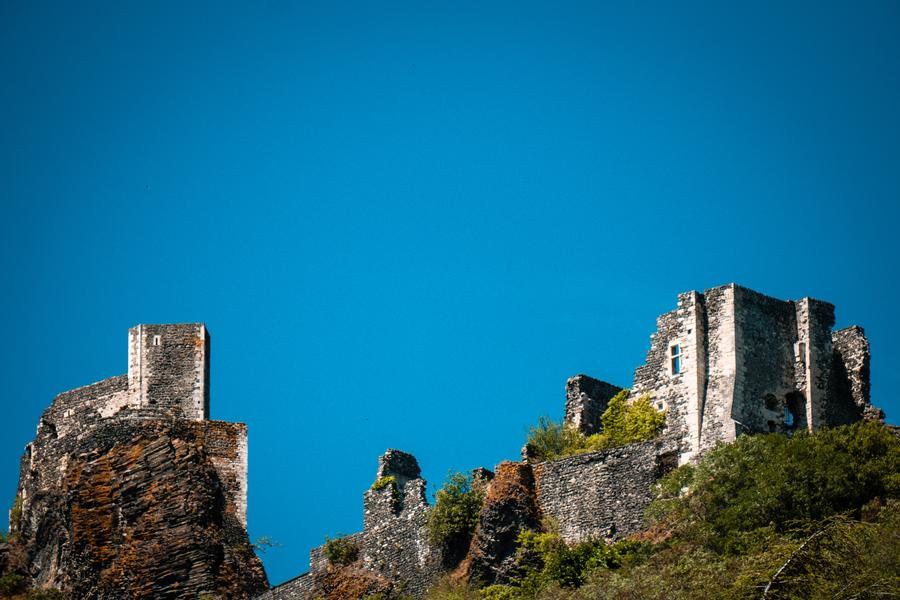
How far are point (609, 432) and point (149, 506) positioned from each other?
1593 centimetres

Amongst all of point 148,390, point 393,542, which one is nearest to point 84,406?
point 148,390

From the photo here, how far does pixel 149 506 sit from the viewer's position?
228 feet

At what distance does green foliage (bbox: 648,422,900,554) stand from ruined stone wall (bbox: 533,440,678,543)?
205 centimetres

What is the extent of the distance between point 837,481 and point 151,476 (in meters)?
25.6

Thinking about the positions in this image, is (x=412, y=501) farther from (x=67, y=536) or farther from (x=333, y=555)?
(x=67, y=536)

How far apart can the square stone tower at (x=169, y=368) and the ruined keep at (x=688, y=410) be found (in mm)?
15615

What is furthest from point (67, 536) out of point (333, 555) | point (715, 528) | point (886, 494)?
point (886, 494)

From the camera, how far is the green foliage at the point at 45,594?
7136cm

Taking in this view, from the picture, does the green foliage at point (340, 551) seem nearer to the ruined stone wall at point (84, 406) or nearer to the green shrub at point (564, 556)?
the green shrub at point (564, 556)

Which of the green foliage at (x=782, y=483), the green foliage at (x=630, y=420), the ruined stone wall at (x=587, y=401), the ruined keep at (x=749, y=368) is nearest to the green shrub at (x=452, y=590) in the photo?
the green foliage at (x=782, y=483)

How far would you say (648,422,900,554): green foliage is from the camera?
54.8 meters

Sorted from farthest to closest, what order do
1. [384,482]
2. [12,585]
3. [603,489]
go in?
[12,585]
[384,482]
[603,489]

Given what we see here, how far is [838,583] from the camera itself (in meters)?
47.9

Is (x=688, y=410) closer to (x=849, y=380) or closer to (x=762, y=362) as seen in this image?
(x=762, y=362)
